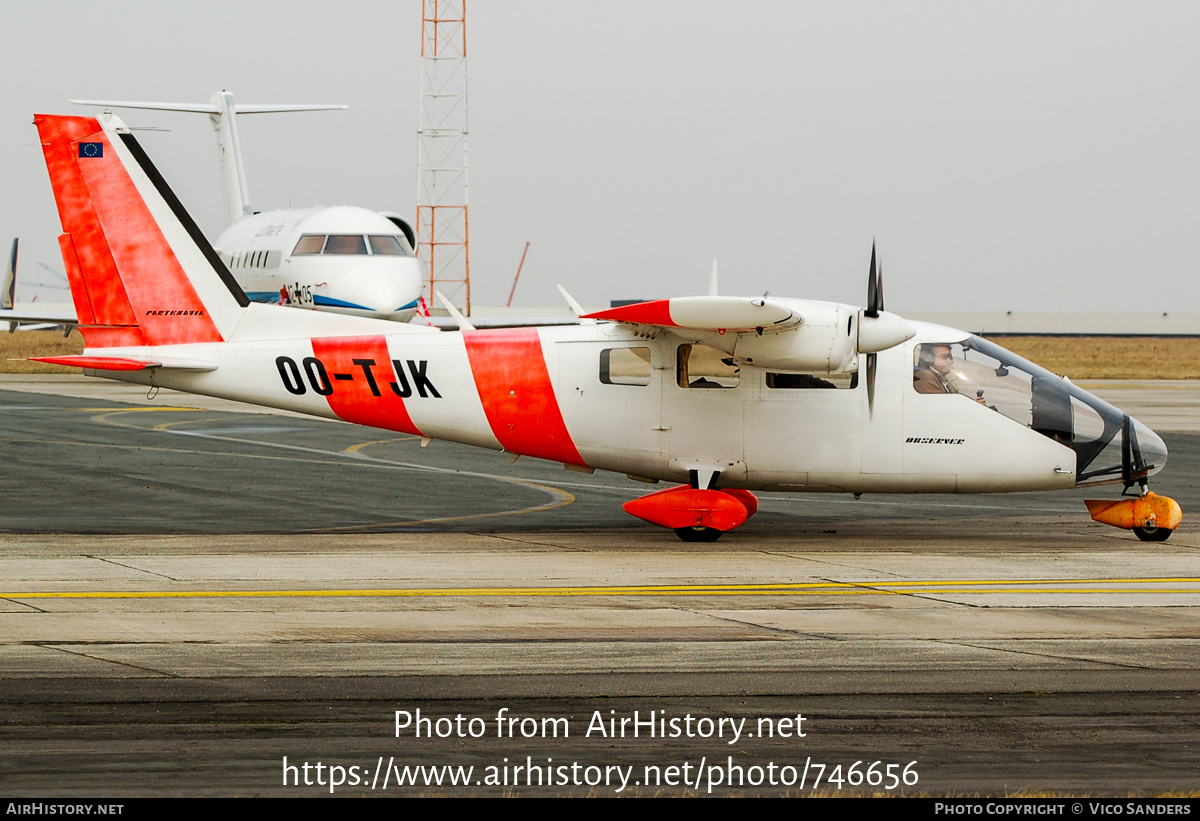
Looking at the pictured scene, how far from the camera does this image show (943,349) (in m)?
14.4

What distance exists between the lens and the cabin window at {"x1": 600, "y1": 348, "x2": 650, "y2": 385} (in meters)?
14.5

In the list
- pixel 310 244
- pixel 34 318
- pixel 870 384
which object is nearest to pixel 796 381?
pixel 870 384

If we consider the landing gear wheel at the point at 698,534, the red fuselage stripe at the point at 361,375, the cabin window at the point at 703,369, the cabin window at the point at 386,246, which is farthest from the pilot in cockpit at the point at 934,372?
the cabin window at the point at 386,246

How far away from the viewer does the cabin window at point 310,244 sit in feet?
117

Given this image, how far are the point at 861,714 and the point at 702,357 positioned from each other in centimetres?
721

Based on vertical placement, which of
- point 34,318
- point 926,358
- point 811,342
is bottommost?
point 34,318

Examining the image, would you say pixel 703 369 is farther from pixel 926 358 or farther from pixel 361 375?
pixel 361 375

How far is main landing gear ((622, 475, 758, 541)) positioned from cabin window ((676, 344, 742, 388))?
1081mm

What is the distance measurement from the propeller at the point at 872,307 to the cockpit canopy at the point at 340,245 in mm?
23774

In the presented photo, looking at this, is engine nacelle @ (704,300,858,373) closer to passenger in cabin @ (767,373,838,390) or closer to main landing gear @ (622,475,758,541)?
passenger in cabin @ (767,373,838,390)

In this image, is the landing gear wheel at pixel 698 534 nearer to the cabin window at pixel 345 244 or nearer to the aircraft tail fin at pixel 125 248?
the aircraft tail fin at pixel 125 248

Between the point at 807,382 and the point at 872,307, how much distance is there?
4.08 feet

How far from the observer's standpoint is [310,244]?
35688 mm
